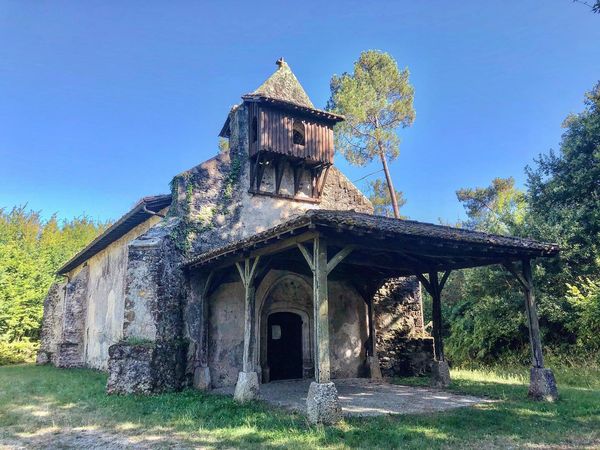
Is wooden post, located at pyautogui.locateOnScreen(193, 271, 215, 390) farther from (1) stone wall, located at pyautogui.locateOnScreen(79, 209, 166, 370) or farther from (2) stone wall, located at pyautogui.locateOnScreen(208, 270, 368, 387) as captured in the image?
(1) stone wall, located at pyautogui.locateOnScreen(79, 209, 166, 370)

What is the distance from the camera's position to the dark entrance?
11602 mm

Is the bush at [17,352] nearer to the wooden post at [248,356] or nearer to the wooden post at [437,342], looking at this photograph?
the wooden post at [248,356]

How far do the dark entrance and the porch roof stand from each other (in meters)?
2.96

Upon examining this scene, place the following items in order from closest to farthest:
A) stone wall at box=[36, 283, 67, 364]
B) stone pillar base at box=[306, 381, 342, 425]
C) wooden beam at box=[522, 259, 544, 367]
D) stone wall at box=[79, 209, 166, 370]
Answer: stone pillar base at box=[306, 381, 342, 425]
wooden beam at box=[522, 259, 544, 367]
stone wall at box=[79, 209, 166, 370]
stone wall at box=[36, 283, 67, 364]

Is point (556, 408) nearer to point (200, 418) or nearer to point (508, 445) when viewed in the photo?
point (508, 445)

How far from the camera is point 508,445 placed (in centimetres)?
532

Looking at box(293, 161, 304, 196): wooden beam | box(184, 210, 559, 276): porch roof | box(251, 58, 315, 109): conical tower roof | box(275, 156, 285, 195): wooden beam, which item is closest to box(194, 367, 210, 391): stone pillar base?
box(184, 210, 559, 276): porch roof

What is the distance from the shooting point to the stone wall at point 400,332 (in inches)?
511

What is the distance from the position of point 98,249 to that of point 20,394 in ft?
24.4

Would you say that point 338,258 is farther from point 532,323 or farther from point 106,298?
point 106,298

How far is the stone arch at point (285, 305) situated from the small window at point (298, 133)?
154 inches

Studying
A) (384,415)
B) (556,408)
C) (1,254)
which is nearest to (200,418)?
(384,415)

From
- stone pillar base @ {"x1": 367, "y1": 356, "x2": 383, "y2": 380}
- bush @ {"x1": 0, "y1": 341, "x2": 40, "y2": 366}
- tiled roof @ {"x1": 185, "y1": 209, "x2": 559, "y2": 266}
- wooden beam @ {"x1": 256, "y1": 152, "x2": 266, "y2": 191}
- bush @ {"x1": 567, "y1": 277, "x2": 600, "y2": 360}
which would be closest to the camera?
tiled roof @ {"x1": 185, "y1": 209, "x2": 559, "y2": 266}

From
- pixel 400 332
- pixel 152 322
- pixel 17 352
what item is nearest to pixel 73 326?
pixel 17 352
